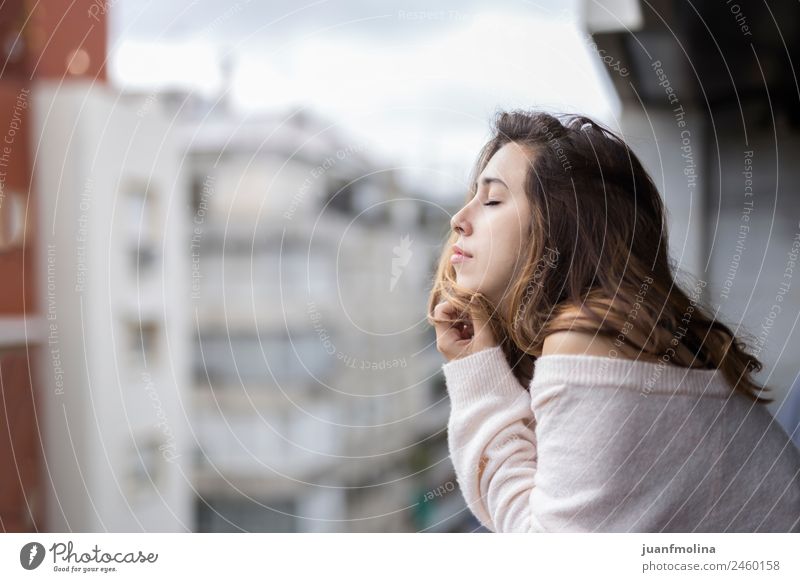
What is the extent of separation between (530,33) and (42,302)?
0.47m

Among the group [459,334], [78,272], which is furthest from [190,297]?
[459,334]

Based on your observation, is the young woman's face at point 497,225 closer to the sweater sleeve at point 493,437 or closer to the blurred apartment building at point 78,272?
the sweater sleeve at point 493,437

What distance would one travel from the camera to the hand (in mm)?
549

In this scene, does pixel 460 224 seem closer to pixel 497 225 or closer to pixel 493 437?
pixel 497 225

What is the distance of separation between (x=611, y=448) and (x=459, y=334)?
0.47 ft

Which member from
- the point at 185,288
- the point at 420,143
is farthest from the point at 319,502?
the point at 420,143

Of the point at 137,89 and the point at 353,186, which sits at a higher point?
the point at 137,89

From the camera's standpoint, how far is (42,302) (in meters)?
0.61

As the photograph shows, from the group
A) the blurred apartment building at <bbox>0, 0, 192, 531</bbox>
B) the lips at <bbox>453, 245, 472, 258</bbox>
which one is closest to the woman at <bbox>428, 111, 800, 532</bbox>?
the lips at <bbox>453, 245, 472, 258</bbox>

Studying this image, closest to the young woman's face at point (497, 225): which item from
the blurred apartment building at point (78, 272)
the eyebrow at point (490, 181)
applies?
the eyebrow at point (490, 181)

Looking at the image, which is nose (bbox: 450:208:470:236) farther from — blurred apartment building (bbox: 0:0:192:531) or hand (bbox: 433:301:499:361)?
blurred apartment building (bbox: 0:0:192:531)

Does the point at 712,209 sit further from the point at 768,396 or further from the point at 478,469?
the point at 478,469

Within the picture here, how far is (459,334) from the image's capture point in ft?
1.84
